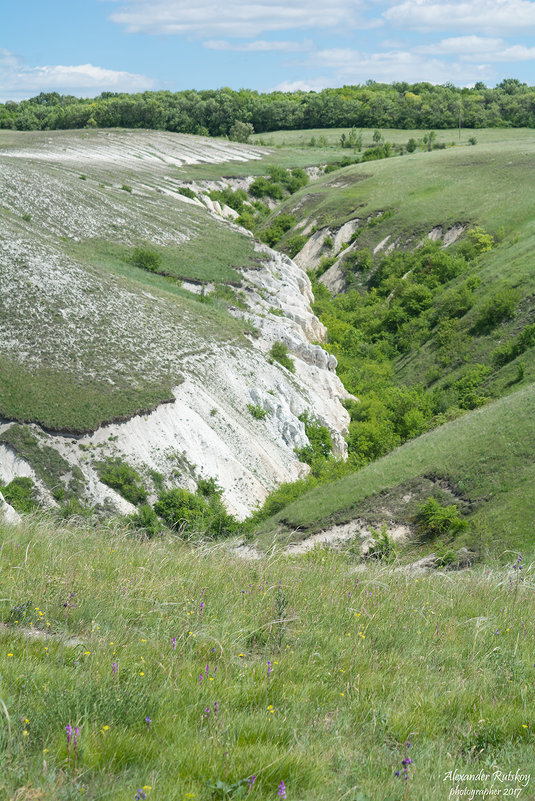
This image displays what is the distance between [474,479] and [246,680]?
23.8 meters

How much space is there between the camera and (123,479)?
30828mm

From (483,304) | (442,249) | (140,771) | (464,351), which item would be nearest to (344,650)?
(140,771)

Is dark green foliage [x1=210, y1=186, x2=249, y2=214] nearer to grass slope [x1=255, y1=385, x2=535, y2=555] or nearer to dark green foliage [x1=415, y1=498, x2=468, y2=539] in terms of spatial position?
grass slope [x1=255, y1=385, x2=535, y2=555]

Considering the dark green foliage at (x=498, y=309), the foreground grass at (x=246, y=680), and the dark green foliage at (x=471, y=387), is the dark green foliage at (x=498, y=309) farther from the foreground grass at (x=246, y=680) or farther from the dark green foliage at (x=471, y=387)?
the foreground grass at (x=246, y=680)

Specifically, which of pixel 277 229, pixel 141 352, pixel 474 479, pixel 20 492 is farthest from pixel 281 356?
pixel 277 229

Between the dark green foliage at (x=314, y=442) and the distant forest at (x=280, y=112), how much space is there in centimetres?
12408

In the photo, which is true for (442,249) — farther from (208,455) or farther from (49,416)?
(49,416)

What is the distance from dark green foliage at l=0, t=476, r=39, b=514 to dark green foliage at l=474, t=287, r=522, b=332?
1550 inches

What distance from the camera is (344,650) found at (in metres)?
6.16

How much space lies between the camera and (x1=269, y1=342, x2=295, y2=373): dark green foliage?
47000mm

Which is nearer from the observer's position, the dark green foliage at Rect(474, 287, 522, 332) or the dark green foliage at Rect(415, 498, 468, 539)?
the dark green foliage at Rect(415, 498, 468, 539)

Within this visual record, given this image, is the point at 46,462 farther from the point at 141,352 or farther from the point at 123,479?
the point at 141,352

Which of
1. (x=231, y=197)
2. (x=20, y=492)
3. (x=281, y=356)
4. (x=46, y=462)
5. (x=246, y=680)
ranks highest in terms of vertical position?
(x=231, y=197)

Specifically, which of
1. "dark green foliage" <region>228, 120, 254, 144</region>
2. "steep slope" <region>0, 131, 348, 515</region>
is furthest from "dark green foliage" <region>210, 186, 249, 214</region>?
"dark green foliage" <region>228, 120, 254, 144</region>
